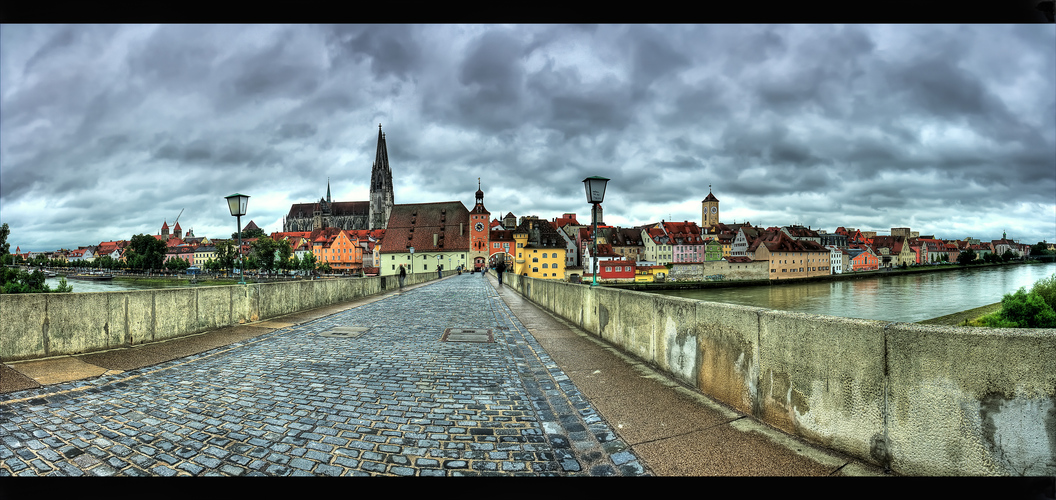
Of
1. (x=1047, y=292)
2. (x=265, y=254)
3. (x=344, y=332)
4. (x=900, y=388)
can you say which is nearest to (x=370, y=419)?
(x=900, y=388)

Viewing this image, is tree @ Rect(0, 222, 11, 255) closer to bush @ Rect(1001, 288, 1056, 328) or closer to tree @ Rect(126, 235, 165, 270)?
tree @ Rect(126, 235, 165, 270)

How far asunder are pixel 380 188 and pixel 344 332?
5137 inches

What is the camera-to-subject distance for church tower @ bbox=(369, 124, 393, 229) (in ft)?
435

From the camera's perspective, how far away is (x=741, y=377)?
12.7ft

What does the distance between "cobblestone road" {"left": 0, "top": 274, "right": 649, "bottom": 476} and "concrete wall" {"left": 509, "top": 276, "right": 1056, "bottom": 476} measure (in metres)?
1.16

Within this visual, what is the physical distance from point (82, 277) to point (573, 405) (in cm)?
13726

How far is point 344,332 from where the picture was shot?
9.28m

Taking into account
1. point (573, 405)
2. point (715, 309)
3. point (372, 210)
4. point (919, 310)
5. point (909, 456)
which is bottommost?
point (919, 310)

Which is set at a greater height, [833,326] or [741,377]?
[833,326]

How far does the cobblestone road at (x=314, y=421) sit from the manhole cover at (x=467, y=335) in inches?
77.6

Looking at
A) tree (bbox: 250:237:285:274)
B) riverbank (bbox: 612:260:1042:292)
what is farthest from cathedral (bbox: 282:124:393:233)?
riverbank (bbox: 612:260:1042:292)

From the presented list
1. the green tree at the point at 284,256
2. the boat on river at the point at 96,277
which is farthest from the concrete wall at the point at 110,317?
the boat on river at the point at 96,277

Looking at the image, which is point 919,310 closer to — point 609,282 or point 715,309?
point 609,282
